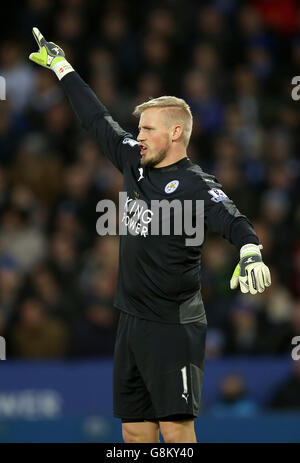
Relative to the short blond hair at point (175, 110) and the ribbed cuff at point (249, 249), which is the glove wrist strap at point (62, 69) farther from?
the ribbed cuff at point (249, 249)

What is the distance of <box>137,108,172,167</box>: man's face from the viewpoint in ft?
17.4

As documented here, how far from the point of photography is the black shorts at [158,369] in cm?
521

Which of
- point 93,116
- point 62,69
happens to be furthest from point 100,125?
point 62,69

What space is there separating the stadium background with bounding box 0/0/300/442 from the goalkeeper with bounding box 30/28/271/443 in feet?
9.83

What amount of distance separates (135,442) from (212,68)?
25.4ft

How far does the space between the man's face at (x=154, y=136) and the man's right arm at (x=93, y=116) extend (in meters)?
0.28

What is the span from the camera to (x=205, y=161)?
11.4m

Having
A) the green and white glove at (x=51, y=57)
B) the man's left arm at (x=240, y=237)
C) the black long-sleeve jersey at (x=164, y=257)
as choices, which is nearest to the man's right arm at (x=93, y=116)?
the green and white glove at (x=51, y=57)

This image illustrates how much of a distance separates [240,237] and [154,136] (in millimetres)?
819

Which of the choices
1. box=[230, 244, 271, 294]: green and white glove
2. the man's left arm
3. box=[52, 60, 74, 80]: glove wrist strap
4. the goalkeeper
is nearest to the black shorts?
the goalkeeper

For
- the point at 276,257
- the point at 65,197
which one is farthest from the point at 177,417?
the point at 65,197

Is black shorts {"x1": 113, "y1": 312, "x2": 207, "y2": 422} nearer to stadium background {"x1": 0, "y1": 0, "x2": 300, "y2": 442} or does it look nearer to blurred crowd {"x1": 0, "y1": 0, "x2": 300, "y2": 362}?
stadium background {"x1": 0, "y1": 0, "x2": 300, "y2": 442}

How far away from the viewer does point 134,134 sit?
10.7 m

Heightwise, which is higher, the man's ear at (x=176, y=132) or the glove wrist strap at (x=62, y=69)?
the glove wrist strap at (x=62, y=69)
